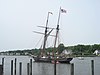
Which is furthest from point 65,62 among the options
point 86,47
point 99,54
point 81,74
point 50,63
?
point 86,47

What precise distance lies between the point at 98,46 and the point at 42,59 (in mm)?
105296

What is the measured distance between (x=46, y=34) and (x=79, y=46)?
109 metres

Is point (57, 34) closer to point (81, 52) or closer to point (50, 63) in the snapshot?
point (50, 63)

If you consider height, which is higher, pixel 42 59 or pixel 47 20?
pixel 47 20

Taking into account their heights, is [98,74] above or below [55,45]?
below

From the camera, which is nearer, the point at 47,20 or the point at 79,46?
the point at 47,20

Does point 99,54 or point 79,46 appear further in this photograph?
point 79,46

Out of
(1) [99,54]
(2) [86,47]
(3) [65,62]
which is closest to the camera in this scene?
(3) [65,62]

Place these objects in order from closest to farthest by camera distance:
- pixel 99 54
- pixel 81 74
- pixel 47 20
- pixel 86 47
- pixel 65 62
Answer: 1. pixel 81 74
2. pixel 65 62
3. pixel 47 20
4. pixel 99 54
5. pixel 86 47

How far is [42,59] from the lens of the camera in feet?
306

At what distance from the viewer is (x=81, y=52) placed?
611ft

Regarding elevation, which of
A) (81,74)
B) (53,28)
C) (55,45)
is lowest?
(81,74)

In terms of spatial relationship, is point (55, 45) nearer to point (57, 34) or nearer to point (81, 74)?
point (57, 34)

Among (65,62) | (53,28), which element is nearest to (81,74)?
(65,62)
